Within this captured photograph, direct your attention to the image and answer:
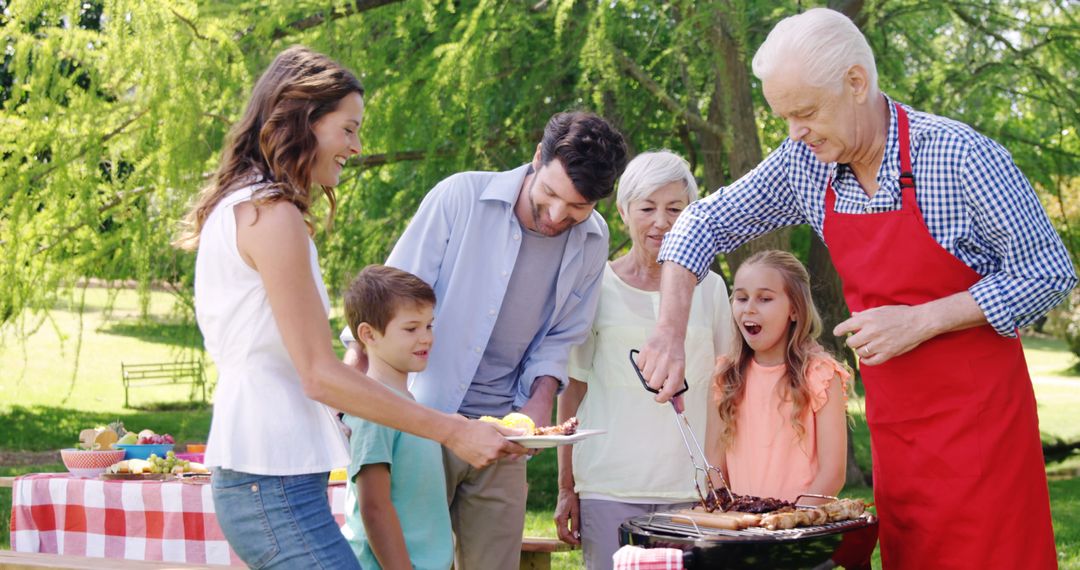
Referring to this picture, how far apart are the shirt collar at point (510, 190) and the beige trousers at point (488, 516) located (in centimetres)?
72

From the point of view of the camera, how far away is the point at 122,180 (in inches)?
240

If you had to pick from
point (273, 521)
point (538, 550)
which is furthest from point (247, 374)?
point (538, 550)

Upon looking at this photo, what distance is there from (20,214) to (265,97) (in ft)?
13.2

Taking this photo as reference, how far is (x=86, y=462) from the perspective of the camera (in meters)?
4.66

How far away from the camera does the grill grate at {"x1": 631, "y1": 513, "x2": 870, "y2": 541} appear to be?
2338 mm

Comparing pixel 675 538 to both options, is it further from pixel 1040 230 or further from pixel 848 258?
pixel 1040 230

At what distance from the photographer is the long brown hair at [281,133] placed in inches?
89.9

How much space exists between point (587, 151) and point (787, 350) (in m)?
0.82

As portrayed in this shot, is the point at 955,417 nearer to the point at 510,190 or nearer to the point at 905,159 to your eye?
the point at 905,159

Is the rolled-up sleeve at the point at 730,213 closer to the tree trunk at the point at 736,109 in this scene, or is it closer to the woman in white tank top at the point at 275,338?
the woman in white tank top at the point at 275,338

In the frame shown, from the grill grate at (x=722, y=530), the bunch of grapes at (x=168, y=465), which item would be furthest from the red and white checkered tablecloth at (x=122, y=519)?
the grill grate at (x=722, y=530)

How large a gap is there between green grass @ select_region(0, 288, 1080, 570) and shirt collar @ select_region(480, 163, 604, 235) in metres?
1.60

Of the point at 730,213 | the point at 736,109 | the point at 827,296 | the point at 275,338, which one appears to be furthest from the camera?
the point at 827,296

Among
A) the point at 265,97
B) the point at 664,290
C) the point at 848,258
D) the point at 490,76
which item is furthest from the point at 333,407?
the point at 490,76
